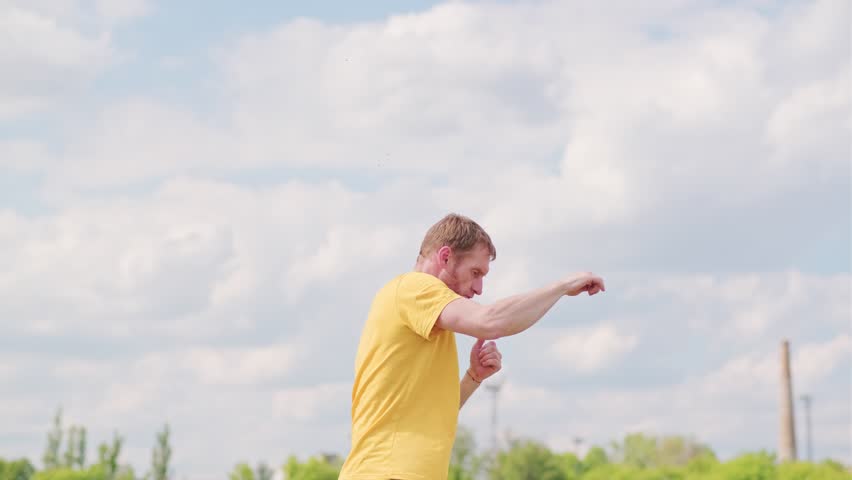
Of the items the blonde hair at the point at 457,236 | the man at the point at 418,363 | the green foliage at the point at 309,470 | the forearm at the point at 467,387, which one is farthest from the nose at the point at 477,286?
the green foliage at the point at 309,470

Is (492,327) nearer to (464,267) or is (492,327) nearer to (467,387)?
(464,267)

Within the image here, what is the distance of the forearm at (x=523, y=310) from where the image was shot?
5465 millimetres

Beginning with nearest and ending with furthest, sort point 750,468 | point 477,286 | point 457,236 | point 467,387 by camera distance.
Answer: point 457,236
point 477,286
point 467,387
point 750,468

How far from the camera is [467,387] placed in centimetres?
693

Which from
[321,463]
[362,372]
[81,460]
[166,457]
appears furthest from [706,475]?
[362,372]

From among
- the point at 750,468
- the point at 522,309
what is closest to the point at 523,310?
the point at 522,309

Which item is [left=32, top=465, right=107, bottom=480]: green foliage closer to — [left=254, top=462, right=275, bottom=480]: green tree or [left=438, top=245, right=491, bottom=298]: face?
[left=254, top=462, right=275, bottom=480]: green tree

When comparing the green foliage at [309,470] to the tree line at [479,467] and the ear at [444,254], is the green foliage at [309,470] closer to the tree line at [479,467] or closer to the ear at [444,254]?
the tree line at [479,467]

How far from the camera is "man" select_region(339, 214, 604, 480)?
5.84 metres

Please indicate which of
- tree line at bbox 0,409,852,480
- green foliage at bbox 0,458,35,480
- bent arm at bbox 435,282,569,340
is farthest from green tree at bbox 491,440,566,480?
bent arm at bbox 435,282,569,340

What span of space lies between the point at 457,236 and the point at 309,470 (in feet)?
248

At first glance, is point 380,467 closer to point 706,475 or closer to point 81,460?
point 706,475

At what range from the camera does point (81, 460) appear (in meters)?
77.2

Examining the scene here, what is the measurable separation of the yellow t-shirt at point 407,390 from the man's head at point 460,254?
124mm
